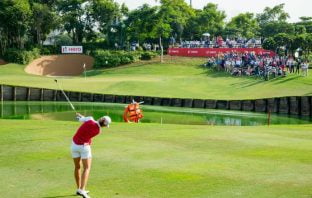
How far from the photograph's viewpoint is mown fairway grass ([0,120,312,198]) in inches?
565

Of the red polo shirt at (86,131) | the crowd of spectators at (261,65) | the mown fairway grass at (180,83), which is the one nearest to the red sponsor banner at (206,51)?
the mown fairway grass at (180,83)

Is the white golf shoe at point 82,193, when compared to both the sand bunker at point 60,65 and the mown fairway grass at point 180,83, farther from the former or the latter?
the sand bunker at point 60,65

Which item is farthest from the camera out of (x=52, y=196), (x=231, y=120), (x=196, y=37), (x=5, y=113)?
(x=196, y=37)

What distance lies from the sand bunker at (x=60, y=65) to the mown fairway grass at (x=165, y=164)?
57.9 meters

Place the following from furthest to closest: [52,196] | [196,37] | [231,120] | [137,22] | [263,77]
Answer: [196,37], [137,22], [263,77], [231,120], [52,196]

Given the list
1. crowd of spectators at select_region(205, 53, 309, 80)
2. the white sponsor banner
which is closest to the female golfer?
crowd of spectators at select_region(205, 53, 309, 80)

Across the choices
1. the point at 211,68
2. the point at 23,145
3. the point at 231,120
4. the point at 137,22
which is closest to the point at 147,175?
the point at 23,145

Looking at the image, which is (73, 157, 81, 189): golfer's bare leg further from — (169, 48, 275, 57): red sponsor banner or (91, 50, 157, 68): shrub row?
(91, 50, 157, 68): shrub row

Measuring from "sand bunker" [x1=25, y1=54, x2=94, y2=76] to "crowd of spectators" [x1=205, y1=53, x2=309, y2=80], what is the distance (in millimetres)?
25562

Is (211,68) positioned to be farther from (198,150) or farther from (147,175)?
(147,175)

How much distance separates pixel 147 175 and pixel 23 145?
731cm

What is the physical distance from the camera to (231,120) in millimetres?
41750

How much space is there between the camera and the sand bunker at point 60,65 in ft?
272

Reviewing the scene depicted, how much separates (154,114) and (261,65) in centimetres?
2075
